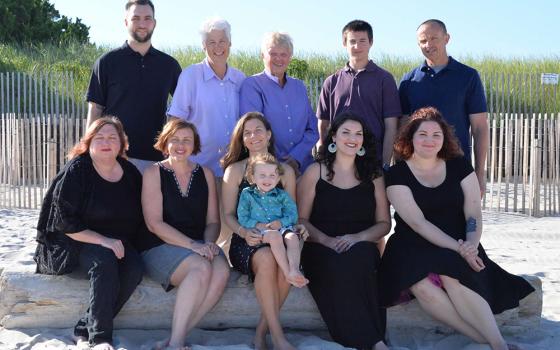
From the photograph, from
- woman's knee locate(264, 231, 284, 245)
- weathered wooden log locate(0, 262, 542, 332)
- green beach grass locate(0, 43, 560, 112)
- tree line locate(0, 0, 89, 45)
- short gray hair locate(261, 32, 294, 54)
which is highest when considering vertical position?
tree line locate(0, 0, 89, 45)

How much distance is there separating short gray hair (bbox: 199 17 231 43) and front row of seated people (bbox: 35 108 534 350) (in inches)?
33.0

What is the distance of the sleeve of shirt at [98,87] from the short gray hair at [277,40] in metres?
1.32

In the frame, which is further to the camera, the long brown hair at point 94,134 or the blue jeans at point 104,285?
the long brown hair at point 94,134

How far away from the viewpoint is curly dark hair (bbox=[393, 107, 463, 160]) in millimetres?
4594

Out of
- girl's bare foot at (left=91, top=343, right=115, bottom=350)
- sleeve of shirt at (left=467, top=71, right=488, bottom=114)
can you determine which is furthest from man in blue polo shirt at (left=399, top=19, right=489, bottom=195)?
girl's bare foot at (left=91, top=343, right=115, bottom=350)

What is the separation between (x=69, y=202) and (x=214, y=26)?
170cm

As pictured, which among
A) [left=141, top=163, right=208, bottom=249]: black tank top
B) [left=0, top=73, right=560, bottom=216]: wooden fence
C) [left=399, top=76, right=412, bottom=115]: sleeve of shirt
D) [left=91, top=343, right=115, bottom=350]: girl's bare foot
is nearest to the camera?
[left=91, top=343, right=115, bottom=350]: girl's bare foot

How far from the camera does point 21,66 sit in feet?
55.0

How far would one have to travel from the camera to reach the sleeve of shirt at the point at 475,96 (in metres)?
5.17

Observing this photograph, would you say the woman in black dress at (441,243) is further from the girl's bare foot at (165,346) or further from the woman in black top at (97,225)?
the woman in black top at (97,225)

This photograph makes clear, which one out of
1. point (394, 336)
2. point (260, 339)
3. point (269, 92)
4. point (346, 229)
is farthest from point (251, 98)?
point (394, 336)

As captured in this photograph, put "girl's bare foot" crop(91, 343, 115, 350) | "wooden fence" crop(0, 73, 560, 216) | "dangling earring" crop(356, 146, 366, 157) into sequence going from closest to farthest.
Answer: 1. "girl's bare foot" crop(91, 343, 115, 350)
2. "dangling earring" crop(356, 146, 366, 157)
3. "wooden fence" crop(0, 73, 560, 216)

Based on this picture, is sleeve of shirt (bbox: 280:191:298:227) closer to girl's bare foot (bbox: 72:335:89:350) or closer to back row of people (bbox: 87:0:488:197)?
back row of people (bbox: 87:0:488:197)

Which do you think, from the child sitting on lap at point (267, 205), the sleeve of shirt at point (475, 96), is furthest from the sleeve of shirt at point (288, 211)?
the sleeve of shirt at point (475, 96)
